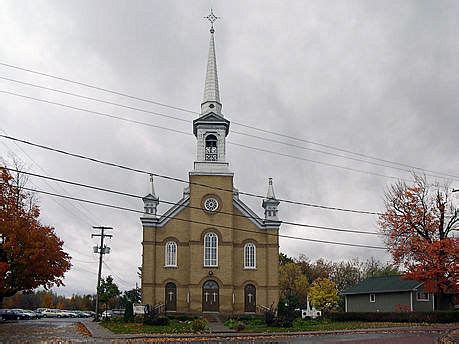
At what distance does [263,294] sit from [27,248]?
70.7 ft

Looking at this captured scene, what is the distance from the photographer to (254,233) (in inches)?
2207

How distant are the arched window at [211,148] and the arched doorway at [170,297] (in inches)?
481

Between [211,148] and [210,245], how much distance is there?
9274mm

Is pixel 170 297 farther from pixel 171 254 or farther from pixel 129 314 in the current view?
pixel 129 314

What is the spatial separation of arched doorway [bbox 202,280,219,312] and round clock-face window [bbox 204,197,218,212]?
6.63m

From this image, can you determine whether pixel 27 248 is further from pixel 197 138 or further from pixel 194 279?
pixel 197 138

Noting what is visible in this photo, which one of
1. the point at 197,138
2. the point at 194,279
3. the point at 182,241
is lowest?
the point at 194,279

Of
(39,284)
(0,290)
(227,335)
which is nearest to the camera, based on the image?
(227,335)

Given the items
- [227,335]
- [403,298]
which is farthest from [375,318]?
[227,335]

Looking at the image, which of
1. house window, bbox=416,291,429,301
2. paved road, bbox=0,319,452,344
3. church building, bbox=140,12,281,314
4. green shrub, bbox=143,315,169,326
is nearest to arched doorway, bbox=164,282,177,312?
church building, bbox=140,12,281,314

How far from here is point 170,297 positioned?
53.8 meters

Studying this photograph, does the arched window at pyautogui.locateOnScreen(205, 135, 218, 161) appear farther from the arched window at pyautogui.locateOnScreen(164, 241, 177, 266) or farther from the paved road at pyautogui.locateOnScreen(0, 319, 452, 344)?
the paved road at pyautogui.locateOnScreen(0, 319, 452, 344)

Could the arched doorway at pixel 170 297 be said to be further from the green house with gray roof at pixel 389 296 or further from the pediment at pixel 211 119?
the green house with gray roof at pixel 389 296

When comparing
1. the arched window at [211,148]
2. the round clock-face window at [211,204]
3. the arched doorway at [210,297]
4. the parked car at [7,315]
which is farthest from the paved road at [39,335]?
the arched window at [211,148]
